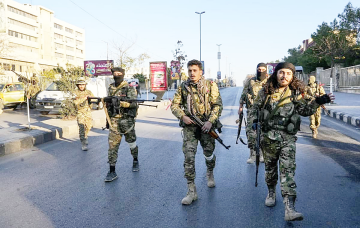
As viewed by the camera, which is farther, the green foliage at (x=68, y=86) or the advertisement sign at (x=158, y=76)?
the advertisement sign at (x=158, y=76)

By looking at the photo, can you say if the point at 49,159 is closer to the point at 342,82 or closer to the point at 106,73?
the point at 106,73

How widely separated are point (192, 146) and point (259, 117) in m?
0.92

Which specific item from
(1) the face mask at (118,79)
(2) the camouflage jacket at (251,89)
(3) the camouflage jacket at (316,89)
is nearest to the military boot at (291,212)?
(2) the camouflage jacket at (251,89)

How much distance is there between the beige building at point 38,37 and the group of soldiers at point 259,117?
52801 millimetres

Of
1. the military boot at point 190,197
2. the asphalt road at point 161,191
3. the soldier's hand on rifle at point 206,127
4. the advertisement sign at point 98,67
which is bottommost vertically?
the asphalt road at point 161,191

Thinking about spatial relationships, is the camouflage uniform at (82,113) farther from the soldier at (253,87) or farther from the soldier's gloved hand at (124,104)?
the soldier at (253,87)

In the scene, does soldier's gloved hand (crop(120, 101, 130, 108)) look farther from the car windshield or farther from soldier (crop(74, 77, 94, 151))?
the car windshield

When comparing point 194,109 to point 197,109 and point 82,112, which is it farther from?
point 82,112

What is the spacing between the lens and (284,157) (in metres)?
3.60

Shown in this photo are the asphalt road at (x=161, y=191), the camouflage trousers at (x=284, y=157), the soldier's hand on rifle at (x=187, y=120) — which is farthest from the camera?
the soldier's hand on rifle at (x=187, y=120)

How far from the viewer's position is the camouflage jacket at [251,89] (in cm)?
597

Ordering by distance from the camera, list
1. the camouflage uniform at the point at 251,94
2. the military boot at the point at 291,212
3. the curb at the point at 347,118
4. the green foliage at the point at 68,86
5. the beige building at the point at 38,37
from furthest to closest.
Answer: the beige building at the point at 38,37 < the green foliage at the point at 68,86 < the curb at the point at 347,118 < the camouflage uniform at the point at 251,94 < the military boot at the point at 291,212

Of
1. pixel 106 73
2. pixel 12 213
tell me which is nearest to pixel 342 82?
pixel 106 73

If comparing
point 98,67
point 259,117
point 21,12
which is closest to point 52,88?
point 259,117
